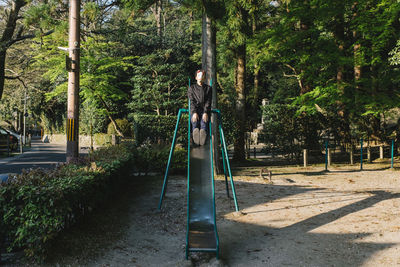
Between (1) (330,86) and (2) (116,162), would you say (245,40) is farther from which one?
(2) (116,162)

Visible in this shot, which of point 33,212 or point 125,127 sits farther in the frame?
point 125,127

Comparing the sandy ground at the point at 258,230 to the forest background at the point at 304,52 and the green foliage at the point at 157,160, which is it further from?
the forest background at the point at 304,52

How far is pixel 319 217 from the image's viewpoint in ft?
21.0

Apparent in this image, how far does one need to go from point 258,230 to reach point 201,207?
3.89 feet

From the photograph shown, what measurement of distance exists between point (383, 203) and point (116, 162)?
631 centimetres

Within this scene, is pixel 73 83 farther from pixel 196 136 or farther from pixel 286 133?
pixel 286 133

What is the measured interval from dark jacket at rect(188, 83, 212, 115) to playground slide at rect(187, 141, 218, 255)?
731 mm

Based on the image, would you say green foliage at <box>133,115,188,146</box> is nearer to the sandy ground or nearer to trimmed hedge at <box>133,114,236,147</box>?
trimmed hedge at <box>133,114,236,147</box>

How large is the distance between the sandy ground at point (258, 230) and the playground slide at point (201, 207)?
9.1 inches

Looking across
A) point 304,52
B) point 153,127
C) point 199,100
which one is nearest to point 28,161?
point 153,127

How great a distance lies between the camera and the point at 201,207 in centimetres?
540

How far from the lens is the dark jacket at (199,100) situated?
630 cm

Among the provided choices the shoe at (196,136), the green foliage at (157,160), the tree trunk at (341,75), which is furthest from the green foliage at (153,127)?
the shoe at (196,136)

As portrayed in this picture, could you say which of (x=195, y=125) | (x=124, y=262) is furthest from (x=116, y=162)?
(x=124, y=262)
